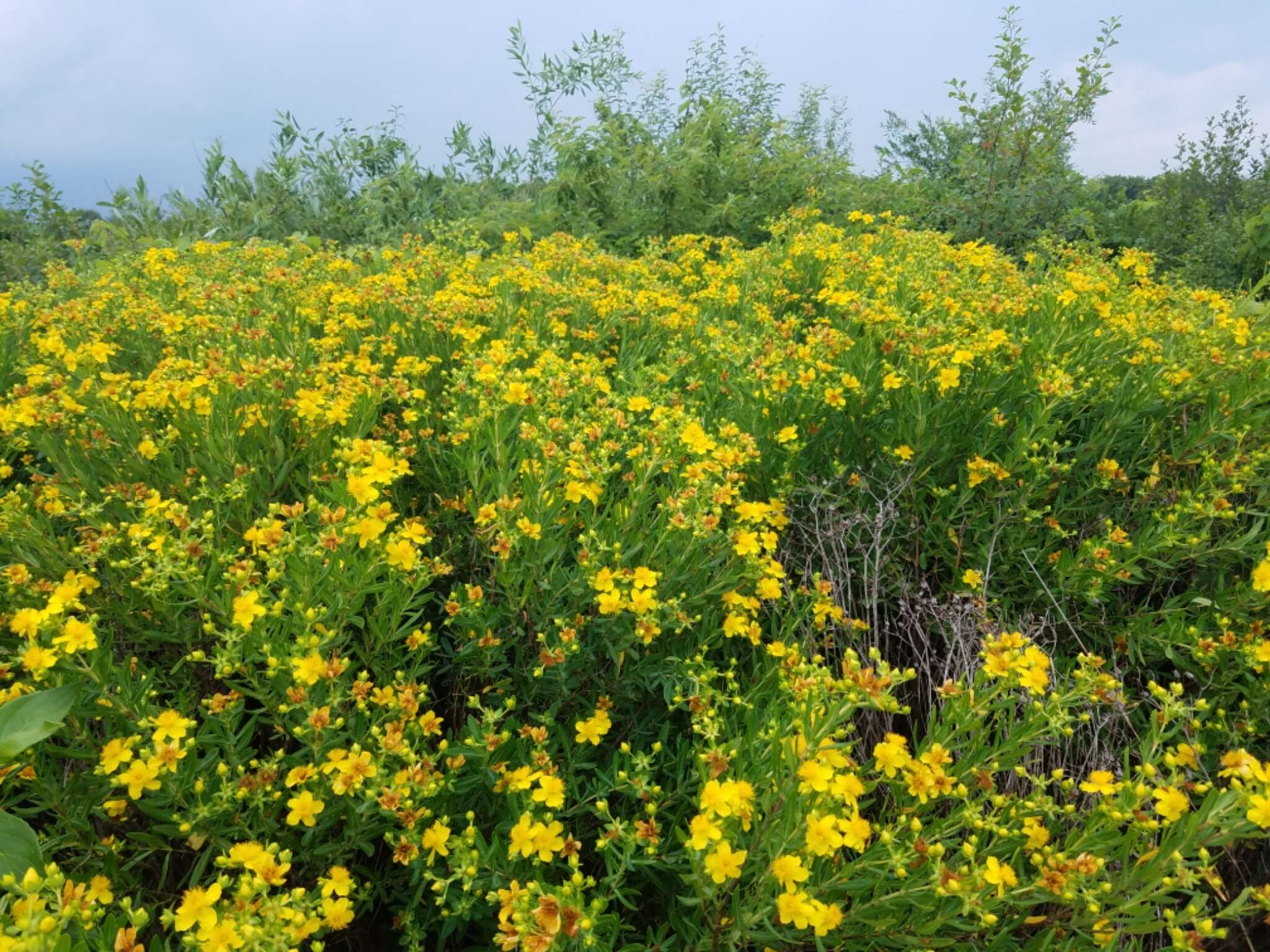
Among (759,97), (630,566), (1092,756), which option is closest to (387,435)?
(630,566)

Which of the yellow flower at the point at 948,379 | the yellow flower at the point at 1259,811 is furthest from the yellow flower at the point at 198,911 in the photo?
the yellow flower at the point at 948,379

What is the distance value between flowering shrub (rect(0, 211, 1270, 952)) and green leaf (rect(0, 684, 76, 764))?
0.07 metres

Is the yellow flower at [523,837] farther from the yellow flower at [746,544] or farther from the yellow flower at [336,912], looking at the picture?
the yellow flower at [746,544]

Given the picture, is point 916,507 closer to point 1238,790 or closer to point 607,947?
point 1238,790

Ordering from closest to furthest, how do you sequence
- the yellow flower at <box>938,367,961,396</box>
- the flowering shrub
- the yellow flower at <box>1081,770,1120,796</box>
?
the yellow flower at <box>1081,770,1120,796</box> → the flowering shrub → the yellow flower at <box>938,367,961,396</box>

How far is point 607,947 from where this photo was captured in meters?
1.51

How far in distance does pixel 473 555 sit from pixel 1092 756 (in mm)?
1893

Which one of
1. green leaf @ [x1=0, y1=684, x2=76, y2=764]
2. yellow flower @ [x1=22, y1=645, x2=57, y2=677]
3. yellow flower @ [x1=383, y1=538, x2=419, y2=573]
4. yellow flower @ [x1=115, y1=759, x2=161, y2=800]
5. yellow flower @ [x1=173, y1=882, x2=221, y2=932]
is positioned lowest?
yellow flower @ [x1=173, y1=882, x2=221, y2=932]

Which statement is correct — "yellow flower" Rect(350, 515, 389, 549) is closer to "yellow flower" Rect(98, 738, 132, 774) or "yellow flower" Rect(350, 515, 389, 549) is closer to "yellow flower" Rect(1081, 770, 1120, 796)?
"yellow flower" Rect(98, 738, 132, 774)

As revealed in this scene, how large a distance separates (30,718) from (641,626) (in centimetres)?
122

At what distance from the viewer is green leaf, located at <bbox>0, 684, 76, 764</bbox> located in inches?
54.7

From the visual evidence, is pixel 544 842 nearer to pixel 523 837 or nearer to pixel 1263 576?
pixel 523 837

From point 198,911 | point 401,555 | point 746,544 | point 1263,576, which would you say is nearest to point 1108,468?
point 1263,576

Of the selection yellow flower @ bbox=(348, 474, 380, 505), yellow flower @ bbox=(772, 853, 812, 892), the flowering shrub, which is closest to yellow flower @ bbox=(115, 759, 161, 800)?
the flowering shrub
